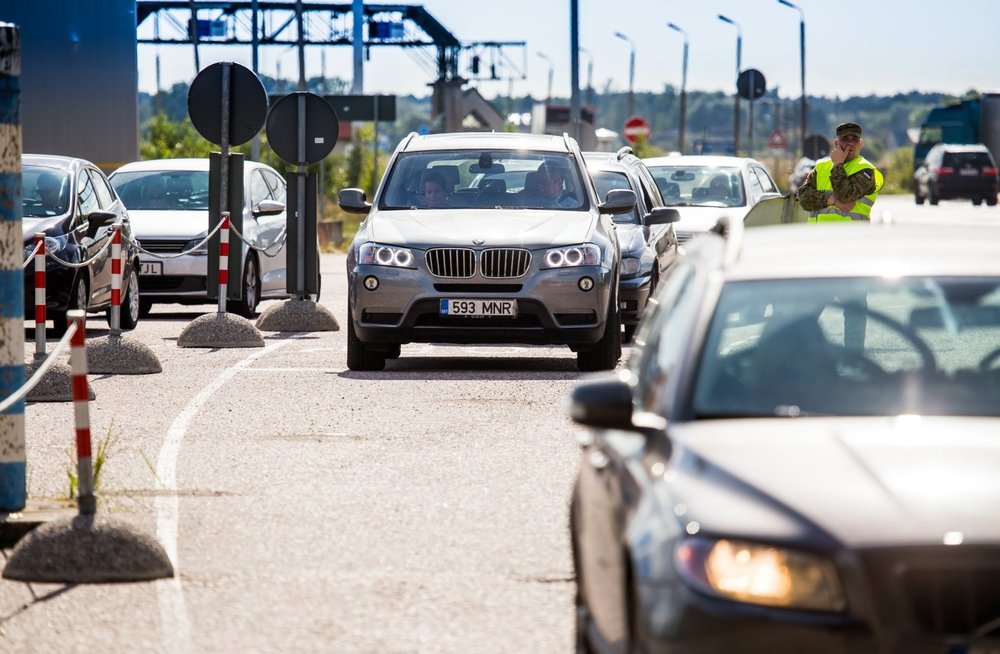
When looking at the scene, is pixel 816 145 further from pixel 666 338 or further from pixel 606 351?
pixel 666 338

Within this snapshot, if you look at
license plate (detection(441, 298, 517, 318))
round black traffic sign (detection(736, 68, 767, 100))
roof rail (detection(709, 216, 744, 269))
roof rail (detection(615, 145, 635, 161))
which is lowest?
license plate (detection(441, 298, 517, 318))

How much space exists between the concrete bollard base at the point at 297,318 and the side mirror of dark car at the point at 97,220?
70.2 inches

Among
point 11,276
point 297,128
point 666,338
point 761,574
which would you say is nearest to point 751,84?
point 297,128

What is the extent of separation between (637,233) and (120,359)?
5.53 m

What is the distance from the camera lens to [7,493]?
8.19m

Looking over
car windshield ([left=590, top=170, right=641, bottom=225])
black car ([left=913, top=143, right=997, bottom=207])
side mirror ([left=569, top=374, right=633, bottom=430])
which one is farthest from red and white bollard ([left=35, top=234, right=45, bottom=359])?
black car ([left=913, top=143, right=997, bottom=207])

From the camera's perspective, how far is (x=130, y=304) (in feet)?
65.1

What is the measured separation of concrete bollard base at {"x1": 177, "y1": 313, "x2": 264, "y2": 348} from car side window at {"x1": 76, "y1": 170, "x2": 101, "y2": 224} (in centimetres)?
195

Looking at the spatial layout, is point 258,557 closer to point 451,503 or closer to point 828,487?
point 451,503

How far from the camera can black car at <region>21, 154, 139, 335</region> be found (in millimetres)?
18250

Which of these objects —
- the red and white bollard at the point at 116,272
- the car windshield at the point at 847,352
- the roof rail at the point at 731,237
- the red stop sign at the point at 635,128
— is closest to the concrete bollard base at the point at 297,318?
the red and white bollard at the point at 116,272

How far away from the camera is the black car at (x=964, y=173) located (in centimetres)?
6600

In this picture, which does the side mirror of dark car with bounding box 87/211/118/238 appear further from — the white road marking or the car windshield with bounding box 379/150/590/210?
the white road marking

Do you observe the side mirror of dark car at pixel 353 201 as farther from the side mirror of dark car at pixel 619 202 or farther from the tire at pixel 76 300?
the tire at pixel 76 300
